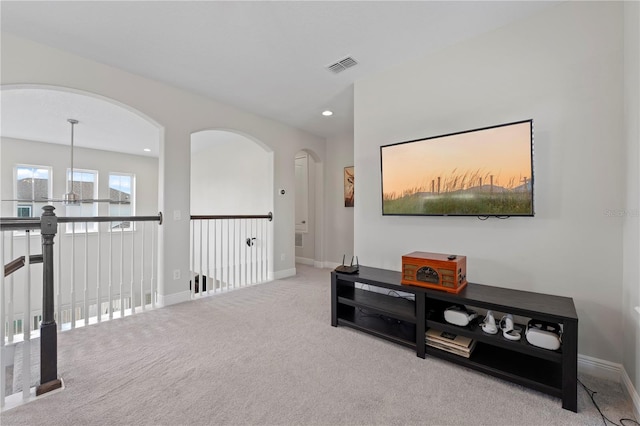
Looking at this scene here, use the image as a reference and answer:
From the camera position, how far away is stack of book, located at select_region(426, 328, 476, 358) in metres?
1.83

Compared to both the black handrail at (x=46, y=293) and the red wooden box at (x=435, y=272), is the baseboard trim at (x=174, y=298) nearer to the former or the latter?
the black handrail at (x=46, y=293)

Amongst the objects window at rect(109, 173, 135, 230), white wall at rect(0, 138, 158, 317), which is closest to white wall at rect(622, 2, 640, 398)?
white wall at rect(0, 138, 158, 317)

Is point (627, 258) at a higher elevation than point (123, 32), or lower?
lower

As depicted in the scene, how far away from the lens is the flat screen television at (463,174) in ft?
6.45

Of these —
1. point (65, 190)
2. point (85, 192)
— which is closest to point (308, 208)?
point (85, 192)

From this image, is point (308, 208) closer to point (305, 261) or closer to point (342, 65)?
point (305, 261)

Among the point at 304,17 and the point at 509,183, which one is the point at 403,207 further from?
the point at 304,17

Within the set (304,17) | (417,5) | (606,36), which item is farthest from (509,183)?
(304,17)

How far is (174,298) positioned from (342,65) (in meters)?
3.26

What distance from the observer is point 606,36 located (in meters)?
1.77

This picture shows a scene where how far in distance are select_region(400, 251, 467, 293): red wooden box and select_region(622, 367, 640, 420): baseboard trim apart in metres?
0.95

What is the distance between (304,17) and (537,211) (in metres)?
2.31

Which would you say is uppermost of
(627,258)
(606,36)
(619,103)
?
(606,36)

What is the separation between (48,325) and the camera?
Result: 1.64 m
